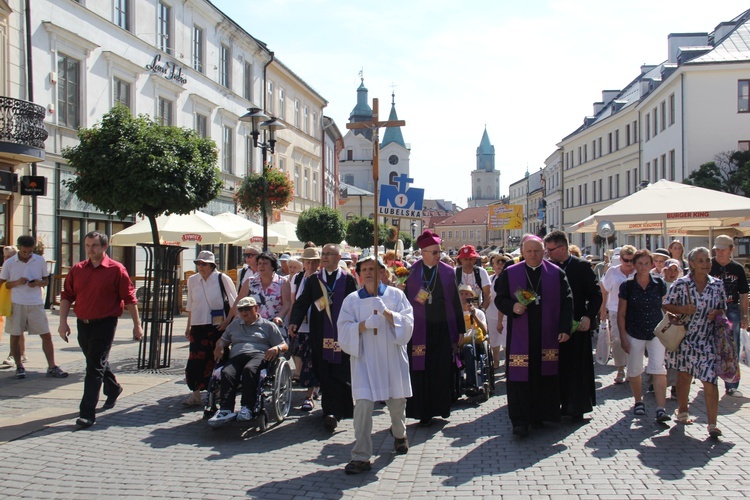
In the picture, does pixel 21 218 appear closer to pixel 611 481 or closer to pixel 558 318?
pixel 558 318

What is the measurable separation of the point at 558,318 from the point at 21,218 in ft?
49.5

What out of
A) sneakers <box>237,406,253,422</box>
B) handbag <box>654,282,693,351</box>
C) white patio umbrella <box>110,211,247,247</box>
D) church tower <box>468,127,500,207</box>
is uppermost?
church tower <box>468,127,500,207</box>

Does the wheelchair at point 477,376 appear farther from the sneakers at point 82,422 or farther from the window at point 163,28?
the window at point 163,28

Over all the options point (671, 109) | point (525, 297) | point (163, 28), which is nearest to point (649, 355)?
point (525, 297)

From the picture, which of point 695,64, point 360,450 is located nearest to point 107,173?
point 360,450

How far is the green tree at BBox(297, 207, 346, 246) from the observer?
32.5m

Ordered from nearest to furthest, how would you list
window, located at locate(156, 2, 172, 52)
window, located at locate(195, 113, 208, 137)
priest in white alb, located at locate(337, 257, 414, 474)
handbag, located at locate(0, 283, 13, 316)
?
priest in white alb, located at locate(337, 257, 414, 474), handbag, located at locate(0, 283, 13, 316), window, located at locate(156, 2, 172, 52), window, located at locate(195, 113, 208, 137)

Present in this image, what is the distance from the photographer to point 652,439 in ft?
21.9

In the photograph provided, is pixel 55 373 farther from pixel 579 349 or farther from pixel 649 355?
pixel 649 355

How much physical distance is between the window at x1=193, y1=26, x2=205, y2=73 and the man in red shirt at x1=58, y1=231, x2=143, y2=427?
22148mm

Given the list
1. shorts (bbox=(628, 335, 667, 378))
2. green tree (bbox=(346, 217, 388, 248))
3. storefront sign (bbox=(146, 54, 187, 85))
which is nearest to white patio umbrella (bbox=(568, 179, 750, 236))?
shorts (bbox=(628, 335, 667, 378))

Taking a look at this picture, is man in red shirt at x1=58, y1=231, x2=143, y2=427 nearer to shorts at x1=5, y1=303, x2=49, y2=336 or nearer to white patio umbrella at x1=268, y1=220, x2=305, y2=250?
shorts at x1=5, y1=303, x2=49, y2=336

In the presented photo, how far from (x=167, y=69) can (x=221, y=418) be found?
21.3 metres

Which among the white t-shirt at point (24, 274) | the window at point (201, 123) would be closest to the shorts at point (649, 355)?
the white t-shirt at point (24, 274)
